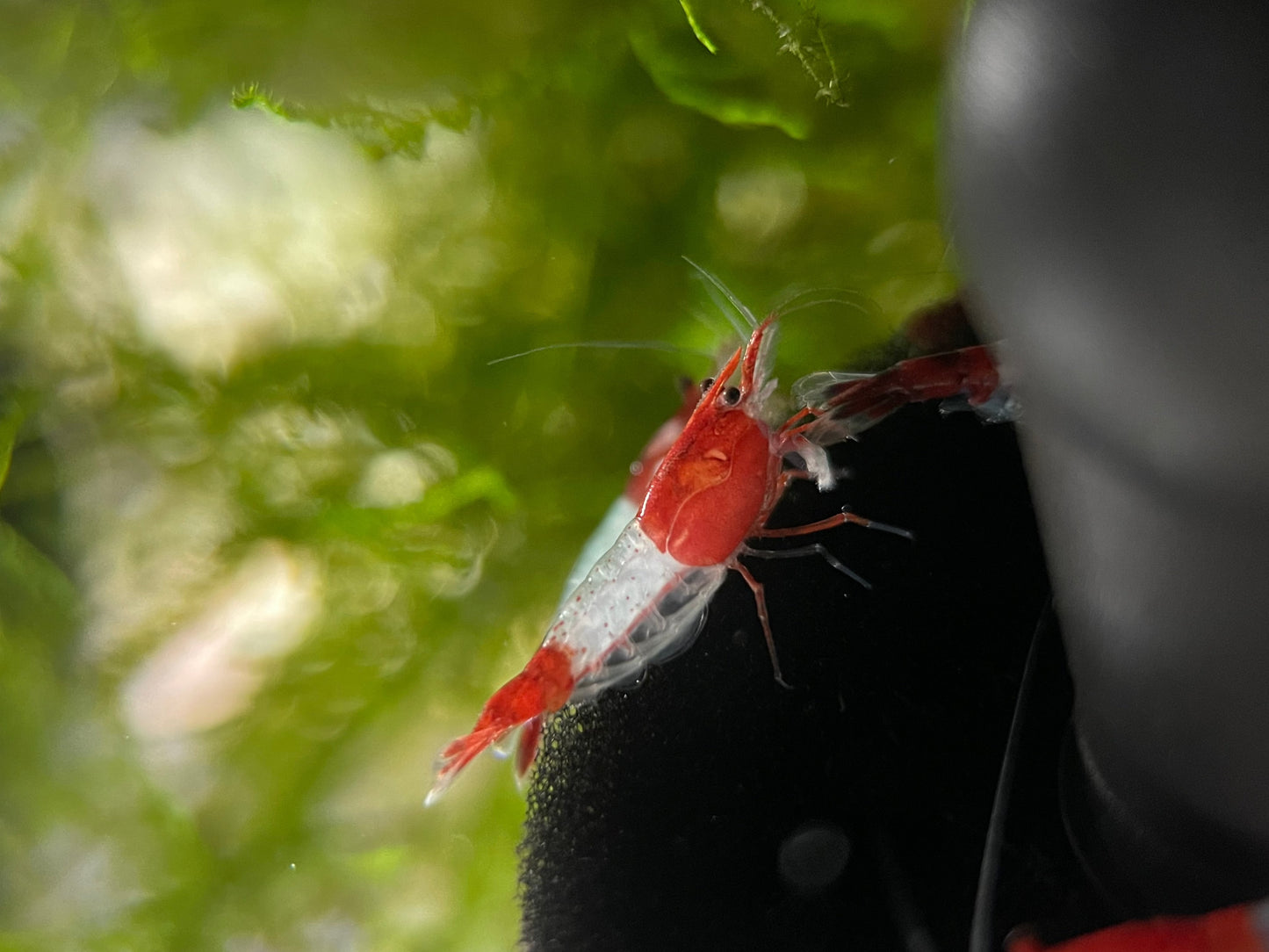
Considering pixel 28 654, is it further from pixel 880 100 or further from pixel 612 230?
pixel 880 100

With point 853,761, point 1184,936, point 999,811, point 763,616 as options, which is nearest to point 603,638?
point 763,616

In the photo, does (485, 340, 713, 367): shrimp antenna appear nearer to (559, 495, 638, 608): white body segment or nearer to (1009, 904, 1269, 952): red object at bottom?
(559, 495, 638, 608): white body segment

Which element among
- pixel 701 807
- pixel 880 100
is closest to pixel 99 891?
pixel 701 807

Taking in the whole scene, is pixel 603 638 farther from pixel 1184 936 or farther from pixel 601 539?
pixel 1184 936

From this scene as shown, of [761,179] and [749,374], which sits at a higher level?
[761,179]

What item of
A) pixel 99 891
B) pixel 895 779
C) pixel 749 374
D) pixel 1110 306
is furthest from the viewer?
pixel 749 374

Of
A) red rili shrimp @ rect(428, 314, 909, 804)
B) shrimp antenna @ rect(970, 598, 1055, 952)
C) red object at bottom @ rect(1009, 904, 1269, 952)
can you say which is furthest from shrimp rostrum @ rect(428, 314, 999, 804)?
red object at bottom @ rect(1009, 904, 1269, 952)

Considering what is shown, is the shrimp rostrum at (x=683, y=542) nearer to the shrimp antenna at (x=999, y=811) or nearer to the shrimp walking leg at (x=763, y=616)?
the shrimp walking leg at (x=763, y=616)
